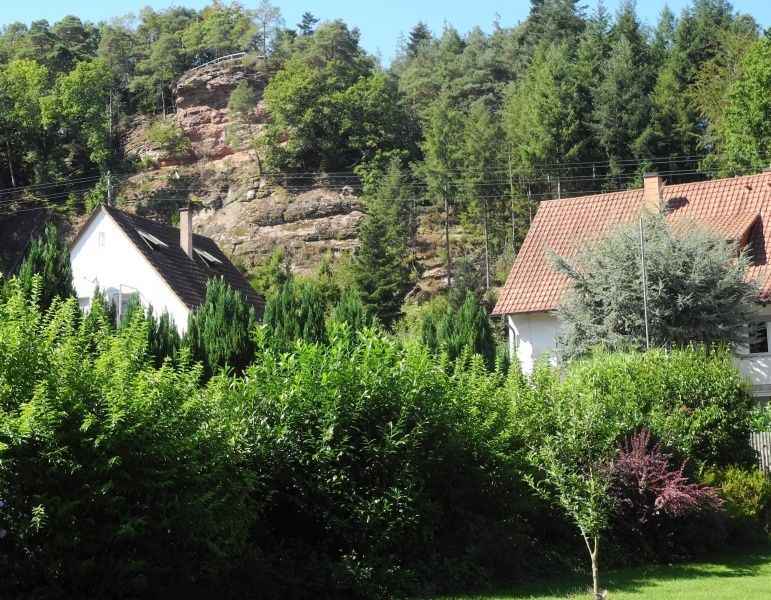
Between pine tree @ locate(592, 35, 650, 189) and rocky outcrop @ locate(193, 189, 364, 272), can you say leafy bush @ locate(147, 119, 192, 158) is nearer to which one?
rocky outcrop @ locate(193, 189, 364, 272)

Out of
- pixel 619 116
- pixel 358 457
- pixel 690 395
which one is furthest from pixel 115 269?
pixel 619 116

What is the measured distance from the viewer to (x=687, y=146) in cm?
6356

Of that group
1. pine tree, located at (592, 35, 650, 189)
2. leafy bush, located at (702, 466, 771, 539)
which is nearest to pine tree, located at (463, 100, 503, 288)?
pine tree, located at (592, 35, 650, 189)

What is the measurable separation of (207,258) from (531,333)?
14320 millimetres

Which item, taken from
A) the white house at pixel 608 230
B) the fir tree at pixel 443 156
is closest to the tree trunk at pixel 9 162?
the fir tree at pixel 443 156

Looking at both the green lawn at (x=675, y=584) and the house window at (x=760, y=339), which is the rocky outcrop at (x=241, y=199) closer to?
the house window at (x=760, y=339)

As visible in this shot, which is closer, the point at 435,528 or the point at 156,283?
the point at 435,528

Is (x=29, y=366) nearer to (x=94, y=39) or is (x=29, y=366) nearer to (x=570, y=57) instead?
(x=570, y=57)

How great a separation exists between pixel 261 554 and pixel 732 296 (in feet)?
67.4

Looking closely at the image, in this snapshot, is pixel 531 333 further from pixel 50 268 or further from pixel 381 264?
pixel 381 264

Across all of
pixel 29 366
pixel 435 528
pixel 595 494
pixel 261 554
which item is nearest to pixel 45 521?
pixel 29 366

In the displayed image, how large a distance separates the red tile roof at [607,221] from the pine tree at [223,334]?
968 centimetres

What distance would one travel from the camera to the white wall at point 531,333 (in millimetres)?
34250

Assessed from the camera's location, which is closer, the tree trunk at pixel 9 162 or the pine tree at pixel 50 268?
the pine tree at pixel 50 268
